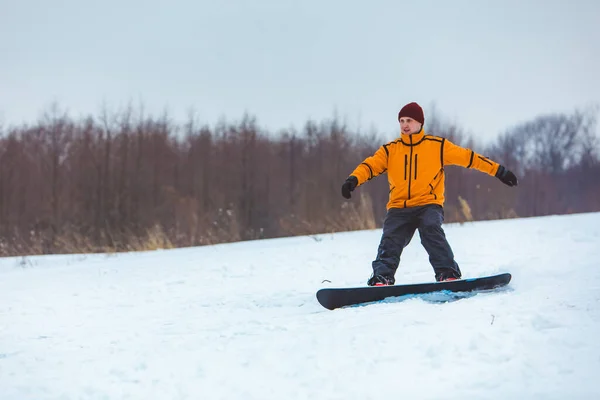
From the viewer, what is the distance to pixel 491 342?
2.43 m

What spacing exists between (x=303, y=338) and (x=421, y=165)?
5.81 ft

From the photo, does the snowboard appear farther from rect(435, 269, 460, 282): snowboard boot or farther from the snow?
rect(435, 269, 460, 282): snowboard boot

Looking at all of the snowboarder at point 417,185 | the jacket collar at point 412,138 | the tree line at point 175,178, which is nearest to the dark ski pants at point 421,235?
the snowboarder at point 417,185

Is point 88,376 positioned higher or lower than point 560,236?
Result: lower

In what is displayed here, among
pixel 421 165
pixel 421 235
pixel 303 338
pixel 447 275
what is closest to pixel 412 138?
pixel 421 165

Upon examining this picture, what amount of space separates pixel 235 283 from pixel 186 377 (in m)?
2.53

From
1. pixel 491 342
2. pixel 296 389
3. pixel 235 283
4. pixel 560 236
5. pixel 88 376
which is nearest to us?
pixel 296 389

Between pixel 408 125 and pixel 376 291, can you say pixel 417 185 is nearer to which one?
pixel 408 125

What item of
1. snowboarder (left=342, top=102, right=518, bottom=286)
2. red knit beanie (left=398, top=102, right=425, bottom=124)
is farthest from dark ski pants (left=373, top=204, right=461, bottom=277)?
red knit beanie (left=398, top=102, right=425, bottom=124)

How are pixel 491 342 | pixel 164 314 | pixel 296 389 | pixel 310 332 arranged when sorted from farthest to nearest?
→ pixel 164 314 → pixel 310 332 → pixel 491 342 → pixel 296 389

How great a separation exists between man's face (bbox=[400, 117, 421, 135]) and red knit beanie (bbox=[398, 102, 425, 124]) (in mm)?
25

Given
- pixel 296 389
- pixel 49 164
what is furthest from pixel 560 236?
pixel 49 164

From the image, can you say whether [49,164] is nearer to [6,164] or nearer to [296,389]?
[6,164]

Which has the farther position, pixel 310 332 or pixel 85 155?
pixel 85 155
